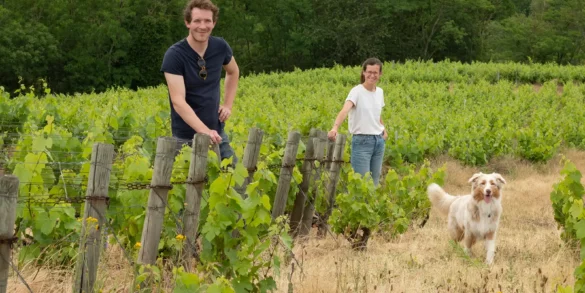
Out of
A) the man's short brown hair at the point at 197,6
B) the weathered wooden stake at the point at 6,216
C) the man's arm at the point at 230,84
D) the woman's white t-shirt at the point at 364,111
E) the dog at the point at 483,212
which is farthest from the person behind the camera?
the woman's white t-shirt at the point at 364,111

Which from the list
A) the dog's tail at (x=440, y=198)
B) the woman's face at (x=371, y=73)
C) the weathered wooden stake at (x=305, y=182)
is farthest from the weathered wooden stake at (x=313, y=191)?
the dog's tail at (x=440, y=198)

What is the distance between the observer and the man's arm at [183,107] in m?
5.50

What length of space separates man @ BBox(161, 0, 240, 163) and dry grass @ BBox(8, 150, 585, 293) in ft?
3.51

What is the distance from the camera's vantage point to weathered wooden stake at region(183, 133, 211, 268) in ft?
16.5

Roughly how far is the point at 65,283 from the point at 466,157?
1108 centimetres

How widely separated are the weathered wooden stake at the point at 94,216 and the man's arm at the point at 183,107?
3.74 feet

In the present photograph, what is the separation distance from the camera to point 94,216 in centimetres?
444

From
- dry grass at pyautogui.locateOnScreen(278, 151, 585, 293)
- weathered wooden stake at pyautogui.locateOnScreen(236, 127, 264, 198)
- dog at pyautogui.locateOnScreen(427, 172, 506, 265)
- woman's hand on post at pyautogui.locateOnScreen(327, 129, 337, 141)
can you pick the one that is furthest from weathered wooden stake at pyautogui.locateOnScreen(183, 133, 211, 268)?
dog at pyautogui.locateOnScreen(427, 172, 506, 265)

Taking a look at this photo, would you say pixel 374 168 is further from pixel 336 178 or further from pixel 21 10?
pixel 21 10

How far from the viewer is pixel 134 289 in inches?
183

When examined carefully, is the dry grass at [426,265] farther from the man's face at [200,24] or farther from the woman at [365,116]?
the man's face at [200,24]

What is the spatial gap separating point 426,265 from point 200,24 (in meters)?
2.68

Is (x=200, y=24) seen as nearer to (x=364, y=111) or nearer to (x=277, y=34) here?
(x=364, y=111)

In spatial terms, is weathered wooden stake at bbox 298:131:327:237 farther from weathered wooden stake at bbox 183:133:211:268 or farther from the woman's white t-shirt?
weathered wooden stake at bbox 183:133:211:268
